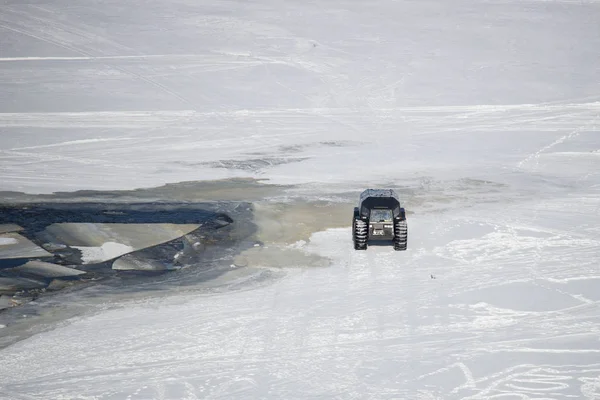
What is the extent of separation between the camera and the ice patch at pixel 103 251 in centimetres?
1251

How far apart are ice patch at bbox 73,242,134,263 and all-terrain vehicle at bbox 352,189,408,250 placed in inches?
121

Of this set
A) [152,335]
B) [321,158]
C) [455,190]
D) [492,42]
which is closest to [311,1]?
[492,42]

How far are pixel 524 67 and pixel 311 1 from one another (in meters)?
6.89

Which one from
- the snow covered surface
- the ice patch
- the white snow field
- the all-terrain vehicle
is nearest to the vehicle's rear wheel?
the all-terrain vehicle

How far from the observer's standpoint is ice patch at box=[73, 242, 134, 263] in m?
12.5

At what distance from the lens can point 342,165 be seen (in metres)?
17.8

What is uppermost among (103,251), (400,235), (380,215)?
(380,215)

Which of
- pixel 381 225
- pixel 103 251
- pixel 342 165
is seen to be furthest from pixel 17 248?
pixel 342 165

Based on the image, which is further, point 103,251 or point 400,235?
point 103,251

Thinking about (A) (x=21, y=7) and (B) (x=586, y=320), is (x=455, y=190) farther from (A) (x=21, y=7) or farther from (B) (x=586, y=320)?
(A) (x=21, y=7)

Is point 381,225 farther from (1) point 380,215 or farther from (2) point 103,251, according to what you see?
(2) point 103,251

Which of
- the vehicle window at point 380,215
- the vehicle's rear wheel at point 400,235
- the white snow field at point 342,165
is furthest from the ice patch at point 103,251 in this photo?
the vehicle's rear wheel at point 400,235

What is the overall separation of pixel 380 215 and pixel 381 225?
0.48 feet

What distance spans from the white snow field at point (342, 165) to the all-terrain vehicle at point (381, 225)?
0.20m
